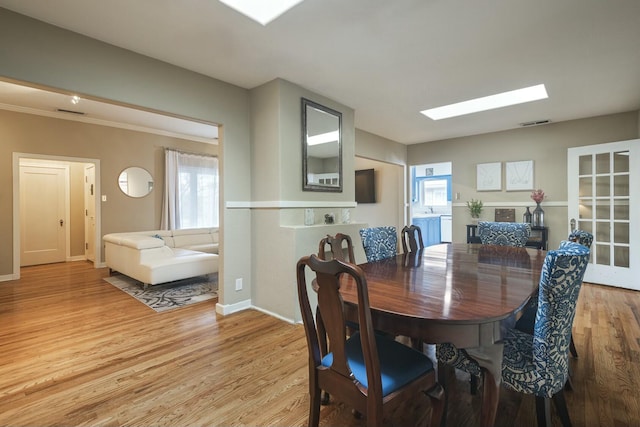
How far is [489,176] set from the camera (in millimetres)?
5410

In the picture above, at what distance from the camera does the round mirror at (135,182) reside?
586 cm

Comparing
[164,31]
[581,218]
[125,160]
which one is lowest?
[581,218]

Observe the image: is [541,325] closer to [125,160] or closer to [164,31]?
[164,31]

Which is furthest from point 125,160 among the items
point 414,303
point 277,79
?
point 414,303

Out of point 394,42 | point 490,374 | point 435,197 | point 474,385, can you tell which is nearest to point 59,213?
point 394,42

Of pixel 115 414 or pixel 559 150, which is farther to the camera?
pixel 559 150

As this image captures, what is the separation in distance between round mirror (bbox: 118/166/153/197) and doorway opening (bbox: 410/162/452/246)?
20.8ft

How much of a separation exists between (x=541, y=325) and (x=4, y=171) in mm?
6817

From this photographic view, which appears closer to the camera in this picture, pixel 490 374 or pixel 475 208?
pixel 490 374

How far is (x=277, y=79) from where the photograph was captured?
10.1 ft

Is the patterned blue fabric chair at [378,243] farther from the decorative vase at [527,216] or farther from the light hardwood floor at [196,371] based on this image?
the decorative vase at [527,216]

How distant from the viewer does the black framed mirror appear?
3336 millimetres

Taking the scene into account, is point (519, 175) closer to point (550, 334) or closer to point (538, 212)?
point (538, 212)

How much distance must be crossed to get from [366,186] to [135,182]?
479 cm
